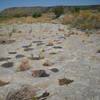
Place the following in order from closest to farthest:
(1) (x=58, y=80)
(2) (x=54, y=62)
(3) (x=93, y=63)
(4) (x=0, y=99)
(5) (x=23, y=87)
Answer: (4) (x=0, y=99), (5) (x=23, y=87), (1) (x=58, y=80), (3) (x=93, y=63), (2) (x=54, y=62)

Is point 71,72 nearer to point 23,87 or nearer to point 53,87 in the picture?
point 53,87

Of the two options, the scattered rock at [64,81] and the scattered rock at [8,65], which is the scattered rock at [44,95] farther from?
the scattered rock at [8,65]

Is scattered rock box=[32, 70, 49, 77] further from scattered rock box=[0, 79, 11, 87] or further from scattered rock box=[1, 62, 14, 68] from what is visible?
scattered rock box=[1, 62, 14, 68]

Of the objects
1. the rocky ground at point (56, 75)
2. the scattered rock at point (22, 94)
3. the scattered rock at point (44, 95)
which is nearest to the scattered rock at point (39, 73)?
the rocky ground at point (56, 75)

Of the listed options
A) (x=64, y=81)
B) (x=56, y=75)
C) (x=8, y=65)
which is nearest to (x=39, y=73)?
(x=56, y=75)

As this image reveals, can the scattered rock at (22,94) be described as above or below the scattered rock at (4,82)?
above

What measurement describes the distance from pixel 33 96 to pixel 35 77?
1006 mm

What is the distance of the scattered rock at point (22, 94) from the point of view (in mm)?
3326

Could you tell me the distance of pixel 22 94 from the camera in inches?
134

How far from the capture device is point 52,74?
454 cm

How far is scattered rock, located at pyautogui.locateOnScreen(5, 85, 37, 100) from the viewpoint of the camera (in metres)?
3.33

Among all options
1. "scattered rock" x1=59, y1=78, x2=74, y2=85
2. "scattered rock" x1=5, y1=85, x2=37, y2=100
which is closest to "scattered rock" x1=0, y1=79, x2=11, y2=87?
"scattered rock" x1=5, y1=85, x2=37, y2=100

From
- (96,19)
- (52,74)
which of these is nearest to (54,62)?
(52,74)

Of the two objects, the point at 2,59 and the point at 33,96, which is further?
the point at 2,59
